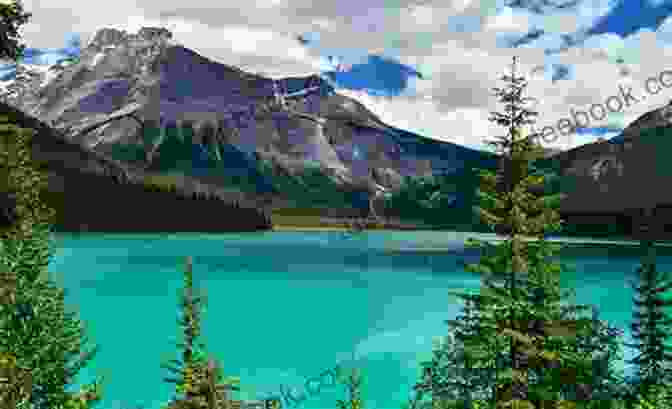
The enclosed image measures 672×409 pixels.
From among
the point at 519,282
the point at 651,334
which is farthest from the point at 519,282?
the point at 651,334

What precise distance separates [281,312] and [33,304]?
4834 centimetres

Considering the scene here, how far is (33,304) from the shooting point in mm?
20734

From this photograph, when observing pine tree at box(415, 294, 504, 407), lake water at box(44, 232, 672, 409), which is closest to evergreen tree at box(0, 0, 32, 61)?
pine tree at box(415, 294, 504, 407)

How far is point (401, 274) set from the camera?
347 ft

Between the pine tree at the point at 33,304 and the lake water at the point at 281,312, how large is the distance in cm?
1547

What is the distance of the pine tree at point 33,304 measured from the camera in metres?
19.3

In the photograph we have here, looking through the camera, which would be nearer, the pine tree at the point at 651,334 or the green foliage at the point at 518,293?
the green foliage at the point at 518,293

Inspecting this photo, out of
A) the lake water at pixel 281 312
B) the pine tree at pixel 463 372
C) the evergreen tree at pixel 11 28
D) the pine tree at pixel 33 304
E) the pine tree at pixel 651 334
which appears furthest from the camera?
the lake water at pixel 281 312

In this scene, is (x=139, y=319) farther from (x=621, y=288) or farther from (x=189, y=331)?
(x=621, y=288)

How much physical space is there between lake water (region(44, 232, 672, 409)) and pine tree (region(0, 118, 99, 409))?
15465mm

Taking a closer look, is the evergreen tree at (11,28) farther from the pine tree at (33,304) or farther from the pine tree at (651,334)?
the pine tree at (651,334)

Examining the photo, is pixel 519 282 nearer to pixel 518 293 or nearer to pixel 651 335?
pixel 518 293

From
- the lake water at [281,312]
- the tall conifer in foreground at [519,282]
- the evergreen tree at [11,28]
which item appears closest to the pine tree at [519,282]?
the tall conifer in foreground at [519,282]

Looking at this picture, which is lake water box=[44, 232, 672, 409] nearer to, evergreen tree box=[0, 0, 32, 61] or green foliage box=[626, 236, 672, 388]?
green foliage box=[626, 236, 672, 388]
